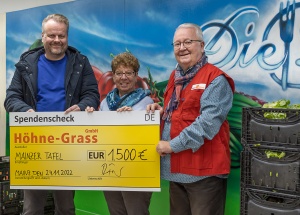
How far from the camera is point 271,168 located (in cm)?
293

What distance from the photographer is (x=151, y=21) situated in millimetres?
4578

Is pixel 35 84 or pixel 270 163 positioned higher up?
pixel 35 84

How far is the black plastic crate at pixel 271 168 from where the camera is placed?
→ 2852 millimetres

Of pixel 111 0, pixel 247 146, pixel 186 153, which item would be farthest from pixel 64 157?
pixel 111 0

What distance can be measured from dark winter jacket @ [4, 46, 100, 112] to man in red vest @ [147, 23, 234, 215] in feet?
2.41

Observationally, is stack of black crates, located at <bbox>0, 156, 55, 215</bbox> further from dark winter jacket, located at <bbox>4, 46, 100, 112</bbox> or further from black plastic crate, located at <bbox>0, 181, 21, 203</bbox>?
dark winter jacket, located at <bbox>4, 46, 100, 112</bbox>

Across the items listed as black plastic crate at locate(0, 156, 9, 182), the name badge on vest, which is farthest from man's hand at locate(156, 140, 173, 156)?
black plastic crate at locate(0, 156, 9, 182)

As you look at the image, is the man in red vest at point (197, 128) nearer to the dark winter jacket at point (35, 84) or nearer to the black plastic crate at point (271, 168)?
the black plastic crate at point (271, 168)

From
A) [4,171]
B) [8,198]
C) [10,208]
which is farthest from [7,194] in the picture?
[4,171]

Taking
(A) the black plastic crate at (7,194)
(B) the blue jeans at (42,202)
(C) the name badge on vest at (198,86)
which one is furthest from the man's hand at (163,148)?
(A) the black plastic crate at (7,194)

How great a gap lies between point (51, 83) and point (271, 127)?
65.3 inches

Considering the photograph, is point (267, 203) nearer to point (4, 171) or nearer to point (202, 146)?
point (202, 146)

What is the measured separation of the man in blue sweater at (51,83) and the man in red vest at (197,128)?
0.78 m

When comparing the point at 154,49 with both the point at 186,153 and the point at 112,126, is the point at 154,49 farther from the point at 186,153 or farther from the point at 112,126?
the point at 186,153
